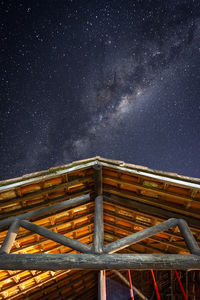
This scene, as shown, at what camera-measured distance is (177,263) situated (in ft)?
8.02

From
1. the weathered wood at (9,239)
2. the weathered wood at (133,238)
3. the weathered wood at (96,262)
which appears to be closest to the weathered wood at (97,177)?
the weathered wood at (133,238)

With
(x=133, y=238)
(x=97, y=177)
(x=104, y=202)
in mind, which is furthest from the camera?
(x=104, y=202)

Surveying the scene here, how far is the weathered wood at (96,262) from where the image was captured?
235 cm

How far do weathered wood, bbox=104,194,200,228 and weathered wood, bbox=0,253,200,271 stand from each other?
102 centimetres

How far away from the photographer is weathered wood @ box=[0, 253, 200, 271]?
7.70 feet

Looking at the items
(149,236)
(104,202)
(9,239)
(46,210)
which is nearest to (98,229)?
(149,236)

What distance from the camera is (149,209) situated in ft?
12.3

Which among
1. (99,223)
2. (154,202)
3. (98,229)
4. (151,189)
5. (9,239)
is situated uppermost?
(151,189)

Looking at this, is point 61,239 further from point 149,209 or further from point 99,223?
point 149,209

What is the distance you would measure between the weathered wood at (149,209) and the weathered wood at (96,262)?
1020mm

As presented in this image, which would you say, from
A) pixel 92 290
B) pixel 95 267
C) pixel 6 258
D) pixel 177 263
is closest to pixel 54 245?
pixel 6 258

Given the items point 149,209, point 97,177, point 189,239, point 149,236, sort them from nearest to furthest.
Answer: point 189,239 < point 149,236 < point 97,177 < point 149,209

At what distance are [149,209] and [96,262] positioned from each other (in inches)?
76.2


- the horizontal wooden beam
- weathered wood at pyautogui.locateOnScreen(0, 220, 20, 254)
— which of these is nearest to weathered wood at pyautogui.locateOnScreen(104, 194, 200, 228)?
the horizontal wooden beam
